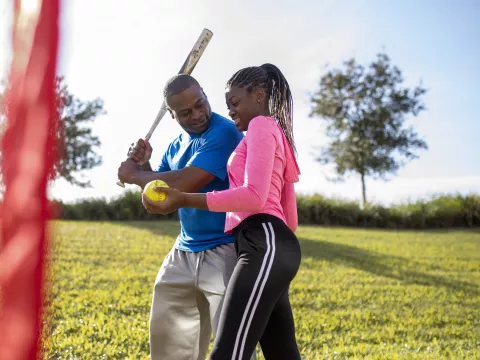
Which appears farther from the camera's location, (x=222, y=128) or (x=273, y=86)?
(x=222, y=128)

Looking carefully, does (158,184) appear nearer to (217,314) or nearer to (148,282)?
(217,314)

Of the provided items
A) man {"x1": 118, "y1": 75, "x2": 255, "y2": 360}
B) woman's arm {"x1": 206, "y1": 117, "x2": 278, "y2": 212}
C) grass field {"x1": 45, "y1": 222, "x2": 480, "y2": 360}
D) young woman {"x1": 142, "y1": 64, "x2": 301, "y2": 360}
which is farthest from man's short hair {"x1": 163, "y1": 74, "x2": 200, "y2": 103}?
grass field {"x1": 45, "y1": 222, "x2": 480, "y2": 360}

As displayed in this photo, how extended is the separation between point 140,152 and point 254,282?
1076mm

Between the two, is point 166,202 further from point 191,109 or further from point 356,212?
point 356,212

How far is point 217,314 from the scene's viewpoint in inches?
93.1

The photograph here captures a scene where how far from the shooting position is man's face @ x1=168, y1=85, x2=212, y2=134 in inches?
96.2

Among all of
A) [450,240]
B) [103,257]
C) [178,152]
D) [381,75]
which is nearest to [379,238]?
[450,240]

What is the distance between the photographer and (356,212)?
1786 cm

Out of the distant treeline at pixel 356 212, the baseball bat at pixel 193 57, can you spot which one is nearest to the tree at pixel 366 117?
the distant treeline at pixel 356 212

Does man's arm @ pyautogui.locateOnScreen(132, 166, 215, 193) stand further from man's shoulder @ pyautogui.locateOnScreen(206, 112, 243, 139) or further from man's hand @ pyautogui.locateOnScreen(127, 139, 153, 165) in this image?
man's hand @ pyautogui.locateOnScreen(127, 139, 153, 165)

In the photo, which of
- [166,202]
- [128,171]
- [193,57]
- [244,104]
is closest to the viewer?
[166,202]

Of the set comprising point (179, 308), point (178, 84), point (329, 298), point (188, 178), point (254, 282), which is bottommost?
point (329, 298)

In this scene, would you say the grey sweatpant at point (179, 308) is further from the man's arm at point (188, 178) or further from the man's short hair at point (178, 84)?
the man's short hair at point (178, 84)

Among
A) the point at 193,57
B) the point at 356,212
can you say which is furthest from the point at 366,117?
the point at 193,57
